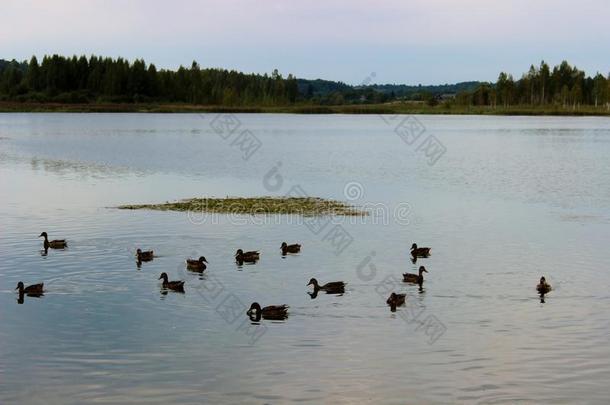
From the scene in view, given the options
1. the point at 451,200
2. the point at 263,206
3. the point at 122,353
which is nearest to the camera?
the point at 122,353

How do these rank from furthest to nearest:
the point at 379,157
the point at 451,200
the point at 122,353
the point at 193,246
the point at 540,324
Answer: the point at 379,157
the point at 451,200
the point at 193,246
the point at 540,324
the point at 122,353

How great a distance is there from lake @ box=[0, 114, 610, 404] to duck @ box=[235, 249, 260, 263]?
64cm

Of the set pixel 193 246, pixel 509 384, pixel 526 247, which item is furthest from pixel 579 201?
pixel 509 384

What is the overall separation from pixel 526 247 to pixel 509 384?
56.3 feet

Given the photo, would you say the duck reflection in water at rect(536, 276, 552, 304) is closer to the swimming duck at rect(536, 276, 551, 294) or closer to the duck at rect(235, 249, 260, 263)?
the swimming duck at rect(536, 276, 551, 294)

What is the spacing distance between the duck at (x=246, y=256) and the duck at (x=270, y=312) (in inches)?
282

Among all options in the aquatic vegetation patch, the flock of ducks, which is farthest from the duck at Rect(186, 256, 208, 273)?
the aquatic vegetation patch

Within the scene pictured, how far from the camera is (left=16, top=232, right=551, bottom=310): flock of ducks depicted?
23250mm

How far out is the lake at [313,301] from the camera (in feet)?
59.1

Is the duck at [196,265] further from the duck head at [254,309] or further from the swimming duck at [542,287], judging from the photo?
the swimming duck at [542,287]

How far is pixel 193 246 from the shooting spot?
33.9 metres

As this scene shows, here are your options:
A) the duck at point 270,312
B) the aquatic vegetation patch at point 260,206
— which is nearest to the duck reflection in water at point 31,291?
the duck at point 270,312

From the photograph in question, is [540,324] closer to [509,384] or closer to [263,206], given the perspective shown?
[509,384]

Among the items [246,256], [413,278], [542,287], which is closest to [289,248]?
[246,256]
